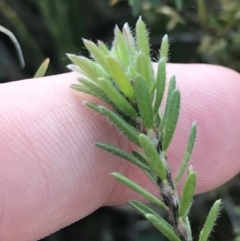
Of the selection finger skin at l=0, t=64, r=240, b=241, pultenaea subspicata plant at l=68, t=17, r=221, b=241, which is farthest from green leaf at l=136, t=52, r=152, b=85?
finger skin at l=0, t=64, r=240, b=241

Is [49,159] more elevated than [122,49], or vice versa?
[122,49]

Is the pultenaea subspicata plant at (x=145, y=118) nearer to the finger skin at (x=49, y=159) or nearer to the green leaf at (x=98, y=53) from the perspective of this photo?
the green leaf at (x=98, y=53)

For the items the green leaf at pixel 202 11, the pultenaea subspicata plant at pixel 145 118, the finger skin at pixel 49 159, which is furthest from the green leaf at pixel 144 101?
the green leaf at pixel 202 11

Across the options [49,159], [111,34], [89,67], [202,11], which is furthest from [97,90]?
[111,34]

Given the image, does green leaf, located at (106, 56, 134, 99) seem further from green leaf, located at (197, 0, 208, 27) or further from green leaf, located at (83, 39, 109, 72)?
green leaf, located at (197, 0, 208, 27)

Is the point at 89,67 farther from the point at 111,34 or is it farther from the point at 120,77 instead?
the point at 111,34
